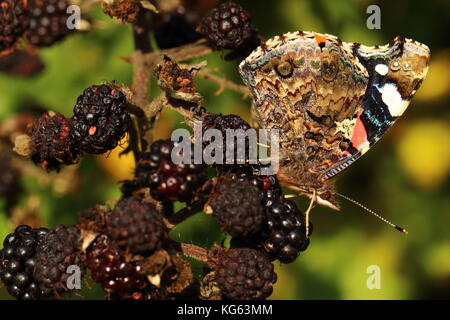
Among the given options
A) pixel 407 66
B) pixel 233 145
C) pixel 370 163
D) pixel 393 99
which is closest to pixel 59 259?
pixel 233 145

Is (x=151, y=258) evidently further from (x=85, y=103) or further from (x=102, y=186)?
(x=102, y=186)

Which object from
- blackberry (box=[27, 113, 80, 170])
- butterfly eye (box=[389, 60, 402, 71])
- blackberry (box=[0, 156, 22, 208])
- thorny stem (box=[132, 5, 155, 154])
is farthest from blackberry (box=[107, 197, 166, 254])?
butterfly eye (box=[389, 60, 402, 71])

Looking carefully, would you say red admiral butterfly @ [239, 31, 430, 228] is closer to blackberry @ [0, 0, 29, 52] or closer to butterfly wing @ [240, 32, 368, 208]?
butterfly wing @ [240, 32, 368, 208]

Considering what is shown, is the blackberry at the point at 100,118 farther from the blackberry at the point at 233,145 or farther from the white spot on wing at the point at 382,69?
the white spot on wing at the point at 382,69

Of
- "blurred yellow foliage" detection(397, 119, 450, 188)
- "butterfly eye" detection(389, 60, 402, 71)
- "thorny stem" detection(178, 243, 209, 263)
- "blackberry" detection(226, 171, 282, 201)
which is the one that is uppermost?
"butterfly eye" detection(389, 60, 402, 71)

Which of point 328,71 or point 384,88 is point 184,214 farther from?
point 384,88

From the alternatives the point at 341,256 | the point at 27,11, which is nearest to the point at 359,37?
the point at 341,256
